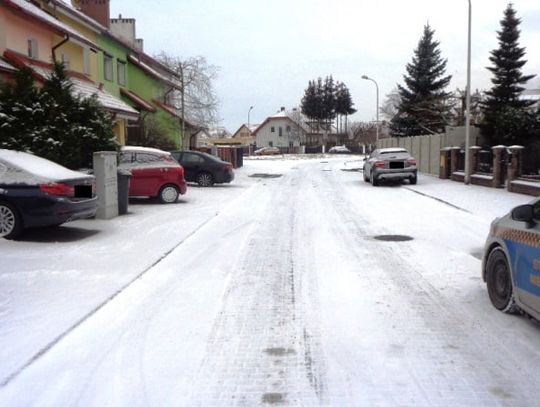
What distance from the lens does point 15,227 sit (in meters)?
9.42

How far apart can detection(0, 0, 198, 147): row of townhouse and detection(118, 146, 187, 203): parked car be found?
1.08 m

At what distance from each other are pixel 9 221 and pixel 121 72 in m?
24.5

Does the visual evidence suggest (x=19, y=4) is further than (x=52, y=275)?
Yes

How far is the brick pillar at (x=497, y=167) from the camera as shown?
2036 centimetres

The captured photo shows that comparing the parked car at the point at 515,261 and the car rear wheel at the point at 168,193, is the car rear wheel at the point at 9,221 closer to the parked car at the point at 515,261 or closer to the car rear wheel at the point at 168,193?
the car rear wheel at the point at 168,193

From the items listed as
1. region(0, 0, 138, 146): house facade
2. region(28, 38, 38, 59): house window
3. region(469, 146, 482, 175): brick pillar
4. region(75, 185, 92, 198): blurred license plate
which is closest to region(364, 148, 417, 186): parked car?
region(469, 146, 482, 175): brick pillar

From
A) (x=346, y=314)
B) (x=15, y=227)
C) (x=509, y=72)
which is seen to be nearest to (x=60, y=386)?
(x=346, y=314)

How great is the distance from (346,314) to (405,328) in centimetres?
65

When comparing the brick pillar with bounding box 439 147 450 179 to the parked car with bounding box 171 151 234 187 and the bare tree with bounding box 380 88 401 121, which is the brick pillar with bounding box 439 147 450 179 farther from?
the bare tree with bounding box 380 88 401 121

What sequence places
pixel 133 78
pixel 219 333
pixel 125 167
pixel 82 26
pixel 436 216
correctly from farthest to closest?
pixel 133 78 → pixel 82 26 → pixel 125 167 → pixel 436 216 → pixel 219 333

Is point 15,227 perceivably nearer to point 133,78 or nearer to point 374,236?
point 374,236

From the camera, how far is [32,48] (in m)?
20.6

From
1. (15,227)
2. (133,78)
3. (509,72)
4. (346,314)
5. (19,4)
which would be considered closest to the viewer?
(346,314)

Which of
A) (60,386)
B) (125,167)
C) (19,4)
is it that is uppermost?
(19,4)
